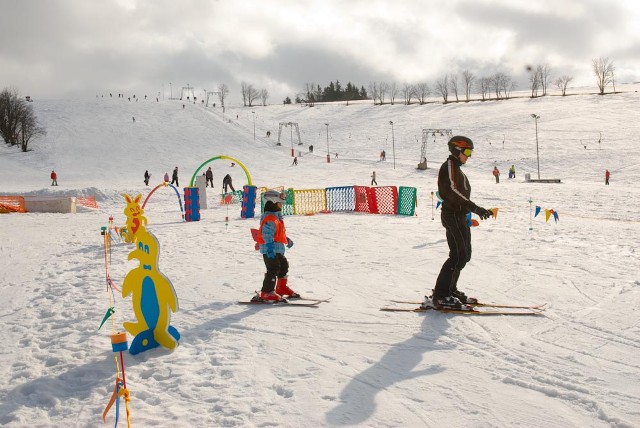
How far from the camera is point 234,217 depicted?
1808cm

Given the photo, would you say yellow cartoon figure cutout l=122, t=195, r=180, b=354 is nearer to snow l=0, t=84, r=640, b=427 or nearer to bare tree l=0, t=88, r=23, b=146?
snow l=0, t=84, r=640, b=427

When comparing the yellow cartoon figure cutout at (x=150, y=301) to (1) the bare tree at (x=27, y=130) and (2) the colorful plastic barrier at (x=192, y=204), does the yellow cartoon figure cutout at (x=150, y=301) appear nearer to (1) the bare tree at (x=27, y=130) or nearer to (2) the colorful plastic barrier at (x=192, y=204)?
(2) the colorful plastic barrier at (x=192, y=204)

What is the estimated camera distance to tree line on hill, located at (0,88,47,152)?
54.3 metres

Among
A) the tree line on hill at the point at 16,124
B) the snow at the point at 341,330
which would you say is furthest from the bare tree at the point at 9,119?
the snow at the point at 341,330

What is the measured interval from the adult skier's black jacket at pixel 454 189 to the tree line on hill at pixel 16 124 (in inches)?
2278

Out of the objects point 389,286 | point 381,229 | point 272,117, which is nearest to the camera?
point 389,286

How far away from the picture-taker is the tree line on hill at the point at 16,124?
5428 cm

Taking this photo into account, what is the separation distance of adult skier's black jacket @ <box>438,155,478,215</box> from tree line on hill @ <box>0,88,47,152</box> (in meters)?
57.9

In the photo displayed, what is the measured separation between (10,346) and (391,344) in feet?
12.0

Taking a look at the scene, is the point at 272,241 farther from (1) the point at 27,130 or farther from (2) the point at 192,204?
(1) the point at 27,130

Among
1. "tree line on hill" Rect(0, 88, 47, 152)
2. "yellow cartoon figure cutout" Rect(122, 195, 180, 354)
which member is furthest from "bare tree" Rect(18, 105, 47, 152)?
"yellow cartoon figure cutout" Rect(122, 195, 180, 354)

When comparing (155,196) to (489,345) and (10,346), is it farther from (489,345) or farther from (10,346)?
(489,345)

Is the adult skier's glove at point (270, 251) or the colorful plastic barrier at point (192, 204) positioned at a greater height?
the colorful plastic barrier at point (192, 204)

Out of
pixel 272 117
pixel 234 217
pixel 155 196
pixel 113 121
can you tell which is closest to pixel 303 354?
pixel 234 217
